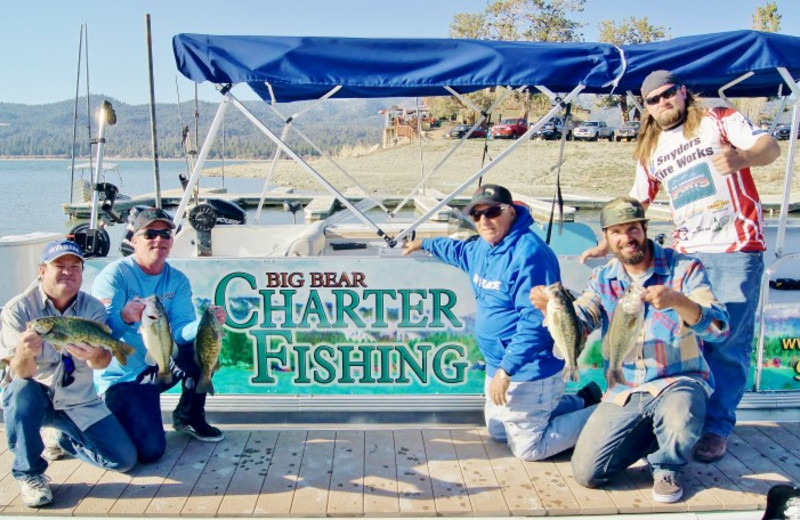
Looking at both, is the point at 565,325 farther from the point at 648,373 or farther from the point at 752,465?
the point at 752,465

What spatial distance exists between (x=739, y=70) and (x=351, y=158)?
138ft

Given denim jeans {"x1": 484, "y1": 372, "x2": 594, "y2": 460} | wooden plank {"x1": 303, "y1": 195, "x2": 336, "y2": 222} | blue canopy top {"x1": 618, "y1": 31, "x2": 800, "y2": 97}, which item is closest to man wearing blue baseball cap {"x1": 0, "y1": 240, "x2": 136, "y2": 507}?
denim jeans {"x1": 484, "y1": 372, "x2": 594, "y2": 460}

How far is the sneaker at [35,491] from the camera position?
10.1 feet

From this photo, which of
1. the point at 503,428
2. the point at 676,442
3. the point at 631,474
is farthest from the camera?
the point at 503,428

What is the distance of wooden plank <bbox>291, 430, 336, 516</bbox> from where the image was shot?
3.14 meters

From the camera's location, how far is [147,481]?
3.37m

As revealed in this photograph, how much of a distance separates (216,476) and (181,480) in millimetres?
173

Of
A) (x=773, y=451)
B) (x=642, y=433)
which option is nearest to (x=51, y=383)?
(x=642, y=433)

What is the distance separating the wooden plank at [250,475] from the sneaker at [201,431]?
0.20 metres

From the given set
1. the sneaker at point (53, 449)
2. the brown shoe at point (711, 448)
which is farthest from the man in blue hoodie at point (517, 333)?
the sneaker at point (53, 449)

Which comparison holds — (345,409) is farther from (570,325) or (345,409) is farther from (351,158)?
(351,158)

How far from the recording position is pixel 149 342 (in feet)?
10.1

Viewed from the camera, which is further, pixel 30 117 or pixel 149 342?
pixel 30 117

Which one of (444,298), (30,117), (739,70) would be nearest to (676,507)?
(444,298)
